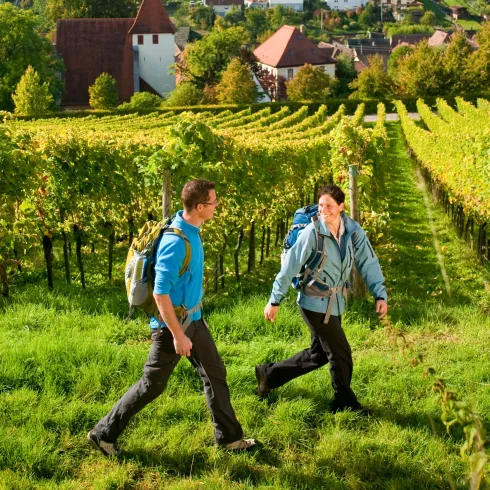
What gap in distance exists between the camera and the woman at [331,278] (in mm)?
4723

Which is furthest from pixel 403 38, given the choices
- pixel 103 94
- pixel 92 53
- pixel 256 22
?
pixel 103 94

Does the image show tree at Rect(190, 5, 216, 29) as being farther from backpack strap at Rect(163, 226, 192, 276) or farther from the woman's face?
backpack strap at Rect(163, 226, 192, 276)

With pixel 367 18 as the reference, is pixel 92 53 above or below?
below

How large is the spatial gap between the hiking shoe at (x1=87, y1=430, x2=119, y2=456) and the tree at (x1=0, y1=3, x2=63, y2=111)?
54296 millimetres

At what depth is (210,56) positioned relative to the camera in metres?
64.1

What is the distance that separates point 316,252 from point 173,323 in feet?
3.74

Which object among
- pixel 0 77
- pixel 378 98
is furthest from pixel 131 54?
pixel 378 98

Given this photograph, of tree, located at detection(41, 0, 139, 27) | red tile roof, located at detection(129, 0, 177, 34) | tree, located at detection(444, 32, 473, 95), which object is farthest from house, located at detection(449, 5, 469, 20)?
red tile roof, located at detection(129, 0, 177, 34)

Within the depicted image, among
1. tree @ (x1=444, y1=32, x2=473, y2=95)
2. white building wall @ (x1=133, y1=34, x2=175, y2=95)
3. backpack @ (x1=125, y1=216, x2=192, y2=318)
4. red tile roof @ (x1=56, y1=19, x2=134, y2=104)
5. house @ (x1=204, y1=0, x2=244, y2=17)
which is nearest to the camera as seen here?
backpack @ (x1=125, y1=216, x2=192, y2=318)

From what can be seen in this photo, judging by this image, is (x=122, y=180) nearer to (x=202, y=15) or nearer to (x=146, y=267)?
(x=146, y=267)

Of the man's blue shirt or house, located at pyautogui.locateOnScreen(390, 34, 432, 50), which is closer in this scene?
the man's blue shirt

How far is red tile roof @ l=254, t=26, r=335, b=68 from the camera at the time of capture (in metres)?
75.1

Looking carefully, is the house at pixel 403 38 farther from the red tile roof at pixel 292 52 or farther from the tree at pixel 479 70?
the tree at pixel 479 70

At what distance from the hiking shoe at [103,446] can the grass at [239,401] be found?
0.06 m
